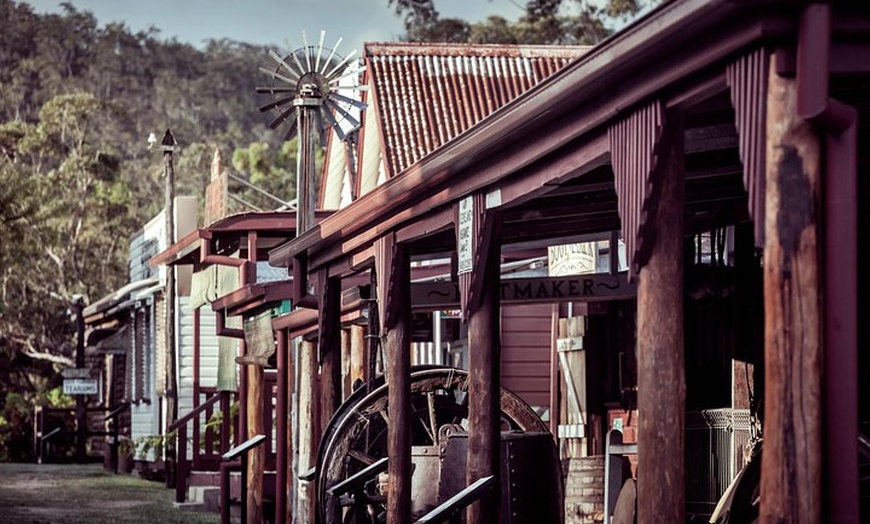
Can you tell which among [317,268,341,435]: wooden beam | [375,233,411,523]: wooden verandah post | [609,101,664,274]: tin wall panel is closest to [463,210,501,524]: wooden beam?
[375,233,411,523]: wooden verandah post

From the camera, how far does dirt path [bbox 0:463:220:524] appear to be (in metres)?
22.7

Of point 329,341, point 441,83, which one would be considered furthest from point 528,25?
point 329,341

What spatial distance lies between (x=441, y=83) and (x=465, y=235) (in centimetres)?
1762

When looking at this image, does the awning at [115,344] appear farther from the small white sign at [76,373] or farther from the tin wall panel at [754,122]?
the tin wall panel at [754,122]

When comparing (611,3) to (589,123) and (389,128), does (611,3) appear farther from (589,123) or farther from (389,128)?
(589,123)

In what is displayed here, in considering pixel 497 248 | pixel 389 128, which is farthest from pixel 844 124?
pixel 389 128

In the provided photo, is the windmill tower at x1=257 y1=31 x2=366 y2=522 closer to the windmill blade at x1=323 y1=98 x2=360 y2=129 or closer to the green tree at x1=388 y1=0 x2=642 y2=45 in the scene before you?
the windmill blade at x1=323 y1=98 x2=360 y2=129

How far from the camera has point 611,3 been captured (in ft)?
Result: 178

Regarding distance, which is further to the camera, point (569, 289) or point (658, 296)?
point (569, 289)

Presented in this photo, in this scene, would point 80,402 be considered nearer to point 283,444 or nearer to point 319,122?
point 319,122

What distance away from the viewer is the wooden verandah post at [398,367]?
13.4 m

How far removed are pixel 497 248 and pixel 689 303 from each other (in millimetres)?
1917

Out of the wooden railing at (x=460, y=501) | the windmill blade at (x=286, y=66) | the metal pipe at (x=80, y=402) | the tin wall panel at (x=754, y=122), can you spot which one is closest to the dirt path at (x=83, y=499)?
the metal pipe at (x=80, y=402)

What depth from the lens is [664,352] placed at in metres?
8.29
